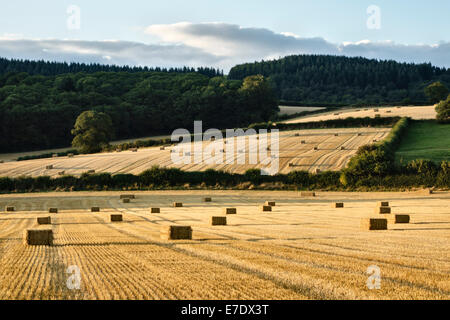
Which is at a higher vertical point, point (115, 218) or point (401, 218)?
point (401, 218)

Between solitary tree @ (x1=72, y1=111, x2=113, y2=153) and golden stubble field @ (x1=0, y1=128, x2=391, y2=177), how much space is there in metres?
18.0

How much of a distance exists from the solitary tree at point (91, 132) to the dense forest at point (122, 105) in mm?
15348

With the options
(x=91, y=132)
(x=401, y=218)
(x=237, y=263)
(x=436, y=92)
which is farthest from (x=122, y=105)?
(x=237, y=263)

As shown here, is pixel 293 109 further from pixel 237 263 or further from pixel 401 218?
pixel 237 263

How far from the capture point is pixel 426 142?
70625 mm

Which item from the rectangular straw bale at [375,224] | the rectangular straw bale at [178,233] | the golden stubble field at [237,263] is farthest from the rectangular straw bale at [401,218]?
the rectangular straw bale at [178,233]

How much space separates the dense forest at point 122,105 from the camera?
367 ft

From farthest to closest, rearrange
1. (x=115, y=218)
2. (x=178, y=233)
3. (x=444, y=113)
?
(x=444, y=113) < (x=115, y=218) < (x=178, y=233)

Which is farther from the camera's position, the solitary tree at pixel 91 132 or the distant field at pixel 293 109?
the distant field at pixel 293 109

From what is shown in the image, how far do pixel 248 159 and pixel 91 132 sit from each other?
39.5 metres

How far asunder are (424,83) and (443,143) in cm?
12901

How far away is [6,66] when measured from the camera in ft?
650

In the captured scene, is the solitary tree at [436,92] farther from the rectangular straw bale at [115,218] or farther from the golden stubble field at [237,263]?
the golden stubble field at [237,263]

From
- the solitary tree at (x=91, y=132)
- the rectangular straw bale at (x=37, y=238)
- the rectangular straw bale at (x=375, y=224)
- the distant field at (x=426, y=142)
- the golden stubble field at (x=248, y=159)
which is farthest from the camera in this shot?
the solitary tree at (x=91, y=132)
